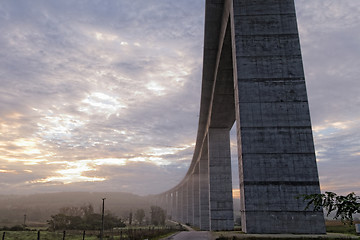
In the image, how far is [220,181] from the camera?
122 ft

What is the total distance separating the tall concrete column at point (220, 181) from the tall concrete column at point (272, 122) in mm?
21405

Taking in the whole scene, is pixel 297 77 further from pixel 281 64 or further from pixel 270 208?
pixel 270 208

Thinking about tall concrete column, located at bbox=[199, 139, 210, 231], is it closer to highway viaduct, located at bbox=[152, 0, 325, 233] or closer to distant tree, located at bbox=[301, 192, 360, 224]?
highway viaduct, located at bbox=[152, 0, 325, 233]

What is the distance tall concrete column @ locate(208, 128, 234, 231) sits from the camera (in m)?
36.0

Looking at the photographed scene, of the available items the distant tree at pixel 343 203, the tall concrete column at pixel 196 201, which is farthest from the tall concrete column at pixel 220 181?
the distant tree at pixel 343 203

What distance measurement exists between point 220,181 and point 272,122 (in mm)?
22832

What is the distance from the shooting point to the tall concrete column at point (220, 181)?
3597 cm

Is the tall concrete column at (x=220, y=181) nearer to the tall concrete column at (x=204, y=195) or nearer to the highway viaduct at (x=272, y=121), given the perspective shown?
the tall concrete column at (x=204, y=195)

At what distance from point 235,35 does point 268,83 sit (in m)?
3.56

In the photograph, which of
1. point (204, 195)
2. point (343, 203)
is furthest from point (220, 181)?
point (343, 203)

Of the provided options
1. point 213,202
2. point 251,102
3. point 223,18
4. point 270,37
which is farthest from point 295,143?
point 213,202

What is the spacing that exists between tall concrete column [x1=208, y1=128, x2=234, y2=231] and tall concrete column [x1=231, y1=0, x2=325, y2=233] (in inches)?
843

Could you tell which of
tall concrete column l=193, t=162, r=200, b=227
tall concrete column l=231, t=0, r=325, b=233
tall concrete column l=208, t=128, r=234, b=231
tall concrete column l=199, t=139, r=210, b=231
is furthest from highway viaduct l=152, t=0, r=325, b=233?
tall concrete column l=193, t=162, r=200, b=227

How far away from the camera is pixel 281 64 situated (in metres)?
16.3
